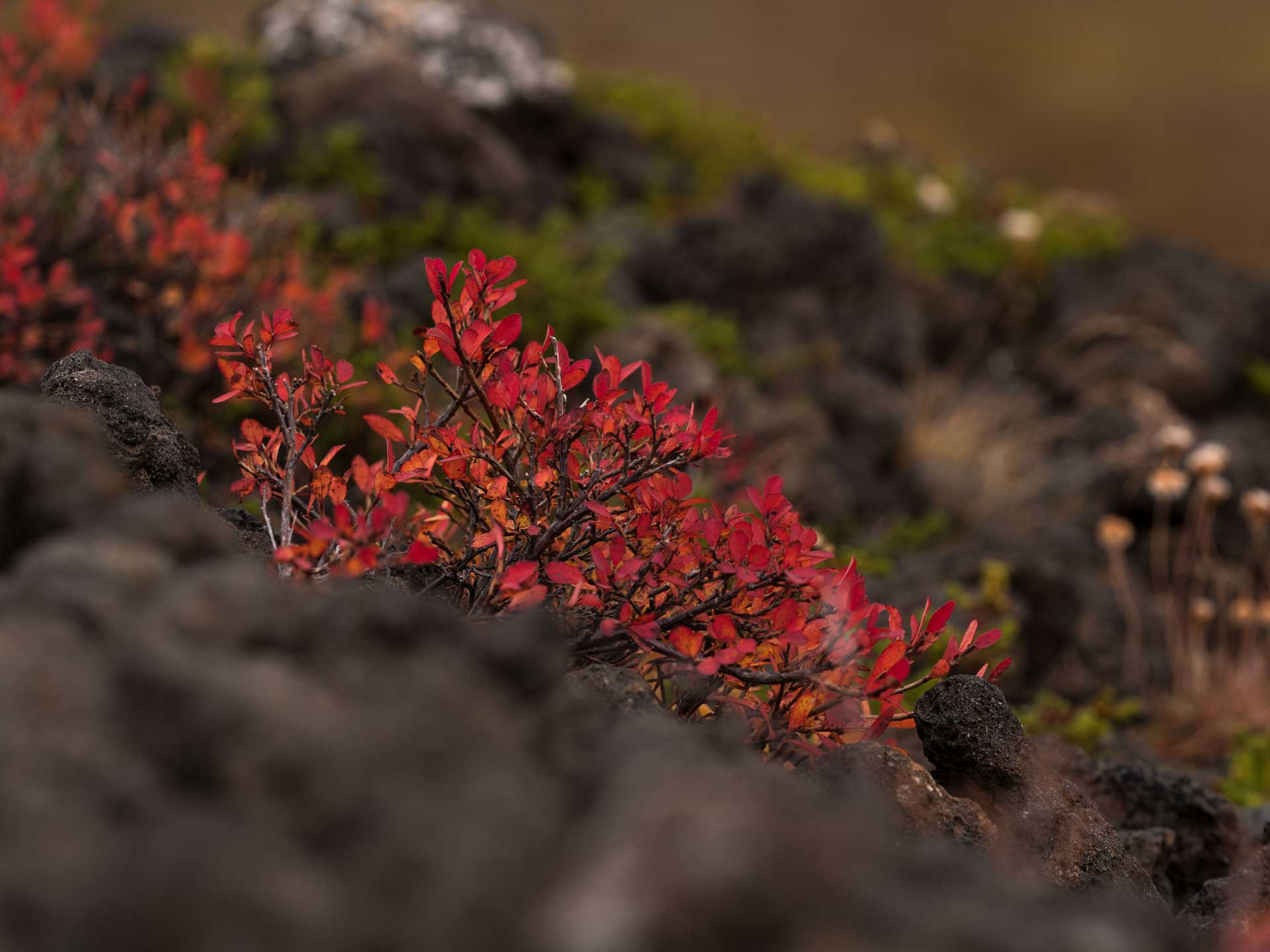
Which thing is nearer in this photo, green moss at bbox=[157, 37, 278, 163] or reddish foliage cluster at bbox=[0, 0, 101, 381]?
reddish foliage cluster at bbox=[0, 0, 101, 381]

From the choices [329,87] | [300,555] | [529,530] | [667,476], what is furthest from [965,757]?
[329,87]

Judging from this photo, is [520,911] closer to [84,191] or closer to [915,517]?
[84,191]

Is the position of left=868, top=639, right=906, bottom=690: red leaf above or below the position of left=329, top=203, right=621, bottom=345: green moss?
above

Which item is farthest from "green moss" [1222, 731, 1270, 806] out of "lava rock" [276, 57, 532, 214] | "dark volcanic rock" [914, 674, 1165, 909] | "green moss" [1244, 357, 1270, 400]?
"lava rock" [276, 57, 532, 214]

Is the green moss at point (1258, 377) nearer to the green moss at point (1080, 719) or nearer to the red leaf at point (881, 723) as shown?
the green moss at point (1080, 719)

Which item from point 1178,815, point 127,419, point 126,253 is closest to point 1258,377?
point 1178,815

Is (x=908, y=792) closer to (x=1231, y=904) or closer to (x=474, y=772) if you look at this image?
(x=1231, y=904)

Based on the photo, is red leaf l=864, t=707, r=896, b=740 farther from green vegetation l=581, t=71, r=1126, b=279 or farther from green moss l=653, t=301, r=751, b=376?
green vegetation l=581, t=71, r=1126, b=279
